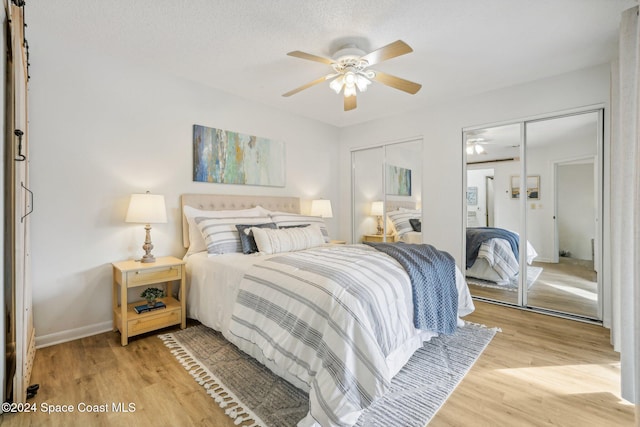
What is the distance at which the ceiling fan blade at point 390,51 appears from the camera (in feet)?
6.63

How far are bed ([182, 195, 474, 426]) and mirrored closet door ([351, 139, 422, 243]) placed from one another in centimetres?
188

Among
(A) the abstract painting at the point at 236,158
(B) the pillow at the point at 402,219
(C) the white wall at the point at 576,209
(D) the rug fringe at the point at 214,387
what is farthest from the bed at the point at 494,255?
(D) the rug fringe at the point at 214,387

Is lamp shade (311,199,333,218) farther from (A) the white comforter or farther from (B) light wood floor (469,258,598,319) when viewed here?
(B) light wood floor (469,258,598,319)

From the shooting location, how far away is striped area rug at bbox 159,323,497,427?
1.64 meters

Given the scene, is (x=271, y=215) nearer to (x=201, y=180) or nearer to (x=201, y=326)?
(x=201, y=180)

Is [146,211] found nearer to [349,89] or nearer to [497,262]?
[349,89]

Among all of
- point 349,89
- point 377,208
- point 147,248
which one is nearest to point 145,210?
point 147,248

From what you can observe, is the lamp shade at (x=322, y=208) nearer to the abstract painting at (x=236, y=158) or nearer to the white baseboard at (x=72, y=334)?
the abstract painting at (x=236, y=158)

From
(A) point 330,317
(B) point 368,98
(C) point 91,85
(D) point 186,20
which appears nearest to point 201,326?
(A) point 330,317

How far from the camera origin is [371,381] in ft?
4.86

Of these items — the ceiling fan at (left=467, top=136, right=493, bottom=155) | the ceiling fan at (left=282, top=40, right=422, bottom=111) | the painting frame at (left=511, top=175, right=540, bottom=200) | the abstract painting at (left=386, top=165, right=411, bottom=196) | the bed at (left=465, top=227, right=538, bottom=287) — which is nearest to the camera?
the ceiling fan at (left=282, top=40, right=422, bottom=111)

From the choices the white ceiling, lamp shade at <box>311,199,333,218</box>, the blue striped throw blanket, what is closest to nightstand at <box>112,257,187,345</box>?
the white ceiling

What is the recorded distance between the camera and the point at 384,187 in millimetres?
4672

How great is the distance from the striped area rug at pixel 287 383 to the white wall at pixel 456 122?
1.65 m
